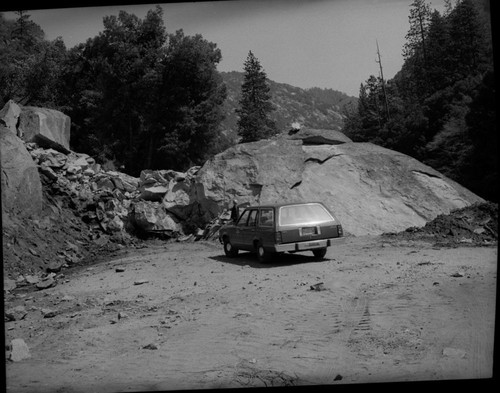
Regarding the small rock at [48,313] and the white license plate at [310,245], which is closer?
the small rock at [48,313]

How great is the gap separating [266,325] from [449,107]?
60.7ft

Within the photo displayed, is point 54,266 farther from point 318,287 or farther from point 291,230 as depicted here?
point 318,287

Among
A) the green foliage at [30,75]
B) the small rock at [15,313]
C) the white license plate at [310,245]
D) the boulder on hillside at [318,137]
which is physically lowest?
the small rock at [15,313]

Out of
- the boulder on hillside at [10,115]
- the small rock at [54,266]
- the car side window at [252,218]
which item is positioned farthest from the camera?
the boulder on hillside at [10,115]

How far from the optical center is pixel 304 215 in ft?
39.5

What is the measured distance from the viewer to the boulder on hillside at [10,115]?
20453mm

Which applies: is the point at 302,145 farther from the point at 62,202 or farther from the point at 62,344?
the point at 62,344

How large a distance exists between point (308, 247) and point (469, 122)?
7499 mm

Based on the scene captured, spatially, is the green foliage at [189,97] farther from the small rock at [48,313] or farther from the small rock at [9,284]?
the small rock at [48,313]

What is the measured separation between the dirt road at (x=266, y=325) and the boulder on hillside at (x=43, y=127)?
11.7 meters

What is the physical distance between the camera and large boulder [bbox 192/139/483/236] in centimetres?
1897

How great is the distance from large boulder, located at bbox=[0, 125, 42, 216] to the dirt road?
18.7 ft

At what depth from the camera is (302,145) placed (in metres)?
22.2

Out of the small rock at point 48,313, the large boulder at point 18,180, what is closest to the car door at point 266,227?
the small rock at point 48,313
